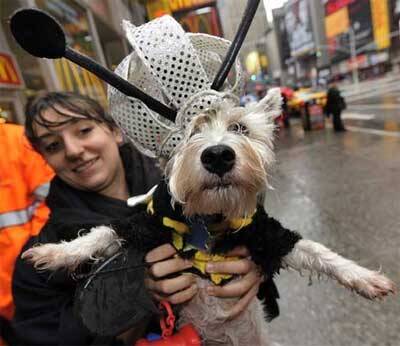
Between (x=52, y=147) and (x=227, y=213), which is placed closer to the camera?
(x=227, y=213)

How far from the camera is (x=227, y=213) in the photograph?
4.93ft

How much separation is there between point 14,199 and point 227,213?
40.6 inches

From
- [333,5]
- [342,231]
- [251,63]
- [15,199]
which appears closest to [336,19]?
[333,5]

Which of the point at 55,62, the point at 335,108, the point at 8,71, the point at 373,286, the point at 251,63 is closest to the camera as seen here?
the point at 373,286

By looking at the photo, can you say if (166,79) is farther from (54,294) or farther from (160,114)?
(54,294)

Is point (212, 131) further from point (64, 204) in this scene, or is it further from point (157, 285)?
point (64, 204)

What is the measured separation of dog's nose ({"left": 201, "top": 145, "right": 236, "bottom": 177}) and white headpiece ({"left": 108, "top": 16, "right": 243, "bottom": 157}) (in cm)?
14

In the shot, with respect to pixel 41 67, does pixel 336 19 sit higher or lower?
lower

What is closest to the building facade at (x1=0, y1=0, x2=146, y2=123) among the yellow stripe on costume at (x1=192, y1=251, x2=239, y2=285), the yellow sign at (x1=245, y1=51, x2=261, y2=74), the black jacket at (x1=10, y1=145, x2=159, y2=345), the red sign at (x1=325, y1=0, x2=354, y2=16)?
the yellow sign at (x1=245, y1=51, x2=261, y2=74)

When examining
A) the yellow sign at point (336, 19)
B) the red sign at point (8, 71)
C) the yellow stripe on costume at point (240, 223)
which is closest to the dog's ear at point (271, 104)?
the yellow stripe on costume at point (240, 223)

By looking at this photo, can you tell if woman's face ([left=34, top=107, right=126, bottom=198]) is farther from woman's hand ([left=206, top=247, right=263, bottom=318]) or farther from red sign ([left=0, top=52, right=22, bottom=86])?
red sign ([left=0, top=52, right=22, bottom=86])

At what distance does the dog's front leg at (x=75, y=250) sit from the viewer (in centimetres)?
157

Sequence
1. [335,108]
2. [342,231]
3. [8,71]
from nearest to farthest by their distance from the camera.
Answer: [8,71]
[342,231]
[335,108]

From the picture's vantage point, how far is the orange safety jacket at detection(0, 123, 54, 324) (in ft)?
6.06
